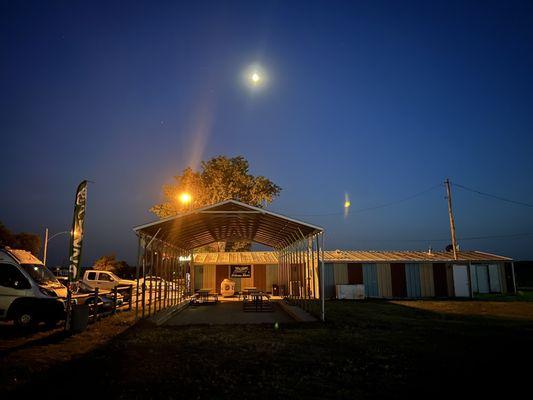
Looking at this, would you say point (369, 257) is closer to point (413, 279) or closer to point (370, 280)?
point (370, 280)

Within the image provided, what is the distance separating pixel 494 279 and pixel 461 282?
210 inches

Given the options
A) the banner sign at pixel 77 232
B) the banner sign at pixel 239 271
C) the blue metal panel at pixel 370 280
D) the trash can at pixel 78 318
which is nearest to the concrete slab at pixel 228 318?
the trash can at pixel 78 318

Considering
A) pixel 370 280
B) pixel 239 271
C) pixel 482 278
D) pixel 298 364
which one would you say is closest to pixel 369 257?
pixel 370 280

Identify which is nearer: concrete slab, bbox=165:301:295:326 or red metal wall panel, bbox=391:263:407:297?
concrete slab, bbox=165:301:295:326

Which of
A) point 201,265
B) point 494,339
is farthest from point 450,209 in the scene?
point 494,339

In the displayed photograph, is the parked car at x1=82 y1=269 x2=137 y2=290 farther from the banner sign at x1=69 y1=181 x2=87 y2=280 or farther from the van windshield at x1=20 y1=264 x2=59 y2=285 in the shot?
the banner sign at x1=69 y1=181 x2=87 y2=280

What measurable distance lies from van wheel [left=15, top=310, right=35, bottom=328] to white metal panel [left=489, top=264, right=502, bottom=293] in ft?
99.7

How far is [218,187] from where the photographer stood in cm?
3728

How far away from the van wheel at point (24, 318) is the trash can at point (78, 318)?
1455mm

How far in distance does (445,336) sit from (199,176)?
30719mm

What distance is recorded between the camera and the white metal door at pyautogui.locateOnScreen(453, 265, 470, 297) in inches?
1055

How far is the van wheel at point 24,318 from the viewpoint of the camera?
11.6 meters

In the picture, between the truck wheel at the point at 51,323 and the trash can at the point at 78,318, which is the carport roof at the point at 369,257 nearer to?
the truck wheel at the point at 51,323

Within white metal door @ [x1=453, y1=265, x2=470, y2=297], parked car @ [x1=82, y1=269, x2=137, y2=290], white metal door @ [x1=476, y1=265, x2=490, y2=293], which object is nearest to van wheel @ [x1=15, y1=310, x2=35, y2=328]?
parked car @ [x1=82, y1=269, x2=137, y2=290]
